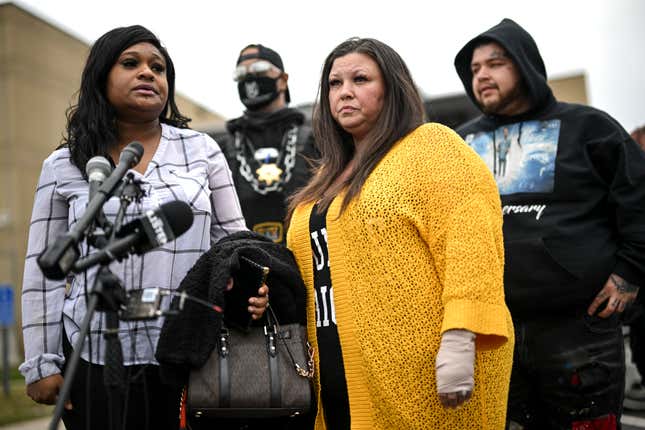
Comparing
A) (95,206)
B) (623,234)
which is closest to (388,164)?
(95,206)

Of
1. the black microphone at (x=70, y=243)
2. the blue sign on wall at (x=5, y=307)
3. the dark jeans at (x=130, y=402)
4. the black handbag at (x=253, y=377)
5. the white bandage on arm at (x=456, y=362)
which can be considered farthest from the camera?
the blue sign on wall at (x=5, y=307)

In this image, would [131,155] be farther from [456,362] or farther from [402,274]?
[456,362]

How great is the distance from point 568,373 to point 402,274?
1269 millimetres

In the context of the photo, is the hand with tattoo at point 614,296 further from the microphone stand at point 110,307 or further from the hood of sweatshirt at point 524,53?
the microphone stand at point 110,307

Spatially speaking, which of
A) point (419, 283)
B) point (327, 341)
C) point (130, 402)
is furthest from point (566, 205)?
point (130, 402)

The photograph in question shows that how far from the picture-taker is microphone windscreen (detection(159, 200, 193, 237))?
2115 mm

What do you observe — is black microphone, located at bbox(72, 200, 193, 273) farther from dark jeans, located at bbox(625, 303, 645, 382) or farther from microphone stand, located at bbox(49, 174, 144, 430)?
dark jeans, located at bbox(625, 303, 645, 382)

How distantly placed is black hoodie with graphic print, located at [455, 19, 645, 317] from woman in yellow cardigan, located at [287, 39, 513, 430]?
2.82 feet

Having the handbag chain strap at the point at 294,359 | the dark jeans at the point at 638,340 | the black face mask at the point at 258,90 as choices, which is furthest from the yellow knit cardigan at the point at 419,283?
the dark jeans at the point at 638,340

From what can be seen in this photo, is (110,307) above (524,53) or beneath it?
beneath

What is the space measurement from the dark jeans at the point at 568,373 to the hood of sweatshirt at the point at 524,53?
1.19m

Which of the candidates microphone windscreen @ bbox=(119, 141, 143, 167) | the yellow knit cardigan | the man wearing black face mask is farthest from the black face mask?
microphone windscreen @ bbox=(119, 141, 143, 167)

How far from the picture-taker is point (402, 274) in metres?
2.63

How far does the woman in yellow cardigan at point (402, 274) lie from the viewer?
2475mm
